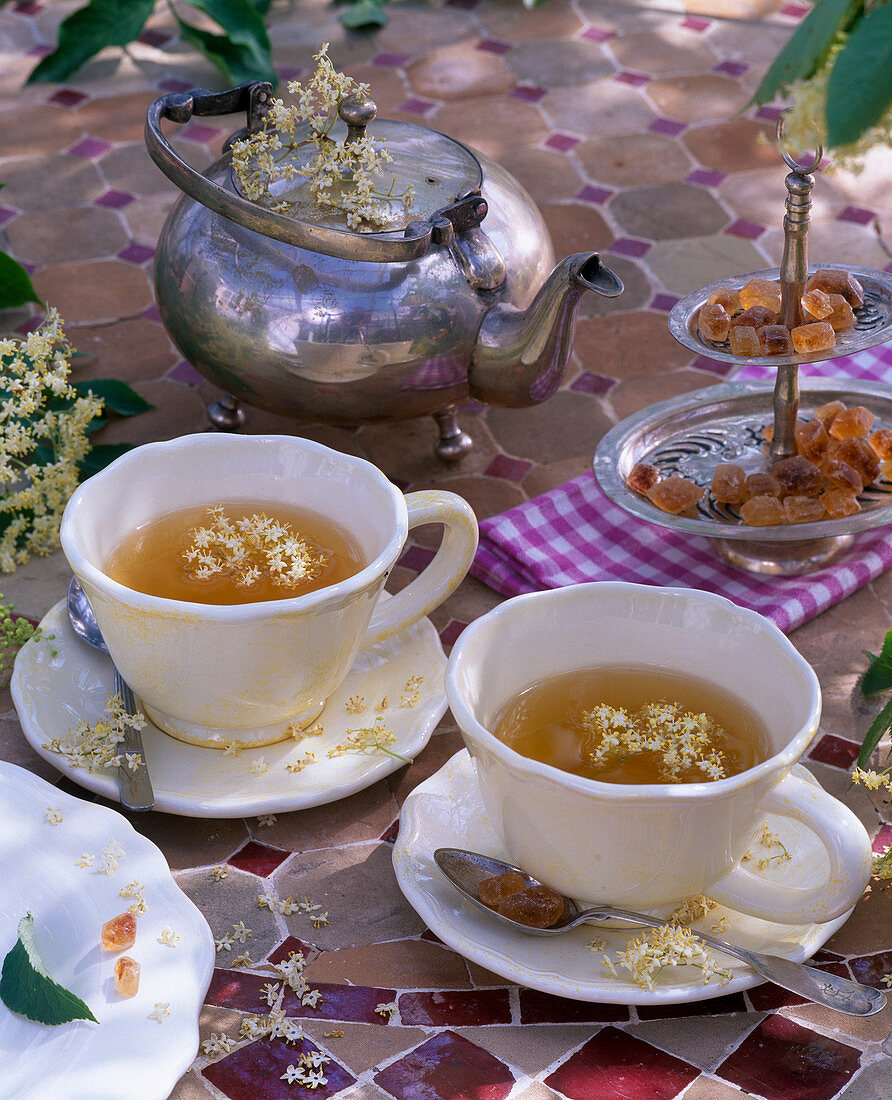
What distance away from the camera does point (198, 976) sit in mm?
692

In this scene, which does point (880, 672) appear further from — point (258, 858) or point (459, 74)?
point (459, 74)

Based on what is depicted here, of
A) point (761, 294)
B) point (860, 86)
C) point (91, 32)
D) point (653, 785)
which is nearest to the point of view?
point (860, 86)

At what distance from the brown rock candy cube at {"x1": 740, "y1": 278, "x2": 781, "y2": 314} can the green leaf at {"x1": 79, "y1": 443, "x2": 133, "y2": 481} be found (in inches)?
23.0

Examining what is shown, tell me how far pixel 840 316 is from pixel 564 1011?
1.76 ft

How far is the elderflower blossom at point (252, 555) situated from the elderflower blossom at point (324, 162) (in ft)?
0.96

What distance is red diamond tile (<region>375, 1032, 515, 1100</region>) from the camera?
2.23 feet

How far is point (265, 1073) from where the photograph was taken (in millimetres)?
693

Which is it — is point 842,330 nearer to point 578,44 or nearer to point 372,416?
point 372,416

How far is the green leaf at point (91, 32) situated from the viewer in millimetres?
1965

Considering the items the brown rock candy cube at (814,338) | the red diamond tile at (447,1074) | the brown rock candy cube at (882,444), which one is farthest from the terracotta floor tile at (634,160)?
the red diamond tile at (447,1074)

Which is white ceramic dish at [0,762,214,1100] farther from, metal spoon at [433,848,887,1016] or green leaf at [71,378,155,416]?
green leaf at [71,378,155,416]

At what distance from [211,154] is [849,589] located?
1.08m

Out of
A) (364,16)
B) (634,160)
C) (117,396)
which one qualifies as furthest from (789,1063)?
(364,16)

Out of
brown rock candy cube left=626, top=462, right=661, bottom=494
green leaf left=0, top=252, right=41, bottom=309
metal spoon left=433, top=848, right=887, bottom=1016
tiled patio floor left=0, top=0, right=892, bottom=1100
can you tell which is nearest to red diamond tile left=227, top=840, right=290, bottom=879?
tiled patio floor left=0, top=0, right=892, bottom=1100
